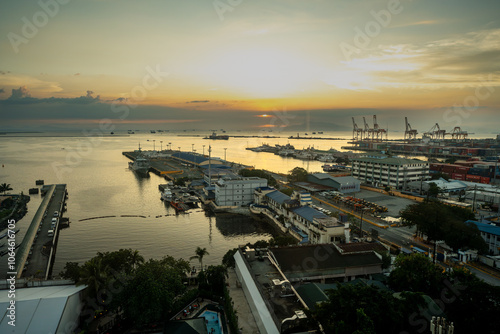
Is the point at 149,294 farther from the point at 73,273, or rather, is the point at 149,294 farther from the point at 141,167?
the point at 141,167

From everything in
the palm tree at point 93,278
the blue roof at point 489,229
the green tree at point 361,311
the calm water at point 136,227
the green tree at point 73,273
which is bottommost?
the calm water at point 136,227

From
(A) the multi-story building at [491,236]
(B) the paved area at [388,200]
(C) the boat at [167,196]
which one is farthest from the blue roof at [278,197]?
(A) the multi-story building at [491,236]

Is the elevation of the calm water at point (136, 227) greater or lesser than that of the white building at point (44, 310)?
lesser

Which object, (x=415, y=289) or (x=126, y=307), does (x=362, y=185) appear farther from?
(x=126, y=307)

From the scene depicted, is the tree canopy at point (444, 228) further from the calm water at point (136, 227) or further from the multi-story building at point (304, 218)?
the calm water at point (136, 227)

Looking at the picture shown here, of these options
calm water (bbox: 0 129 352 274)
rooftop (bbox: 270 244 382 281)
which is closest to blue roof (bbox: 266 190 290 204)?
calm water (bbox: 0 129 352 274)

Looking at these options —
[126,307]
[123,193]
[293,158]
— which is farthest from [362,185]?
[293,158]
